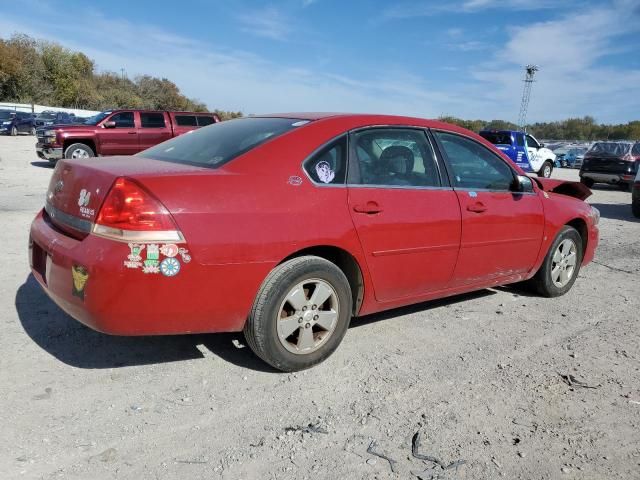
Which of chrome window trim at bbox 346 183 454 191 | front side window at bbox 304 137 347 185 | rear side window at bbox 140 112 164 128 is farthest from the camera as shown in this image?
rear side window at bbox 140 112 164 128

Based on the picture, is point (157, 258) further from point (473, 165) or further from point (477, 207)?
point (473, 165)

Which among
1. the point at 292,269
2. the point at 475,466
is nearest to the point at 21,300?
the point at 292,269

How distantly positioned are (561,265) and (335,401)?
317 cm

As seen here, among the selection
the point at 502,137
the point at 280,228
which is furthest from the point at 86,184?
the point at 502,137

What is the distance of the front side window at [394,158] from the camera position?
12.1 ft

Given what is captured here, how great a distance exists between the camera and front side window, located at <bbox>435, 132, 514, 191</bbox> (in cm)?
425

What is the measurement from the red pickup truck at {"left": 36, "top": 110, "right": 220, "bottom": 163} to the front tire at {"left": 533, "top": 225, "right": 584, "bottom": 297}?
43.7ft

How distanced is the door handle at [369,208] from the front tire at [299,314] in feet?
1.33

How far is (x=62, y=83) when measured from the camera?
64062 mm

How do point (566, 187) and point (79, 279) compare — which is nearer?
point (79, 279)

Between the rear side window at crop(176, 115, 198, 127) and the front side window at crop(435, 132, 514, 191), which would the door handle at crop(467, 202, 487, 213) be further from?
Result: the rear side window at crop(176, 115, 198, 127)

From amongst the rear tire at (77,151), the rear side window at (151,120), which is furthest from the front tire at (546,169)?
the rear tire at (77,151)

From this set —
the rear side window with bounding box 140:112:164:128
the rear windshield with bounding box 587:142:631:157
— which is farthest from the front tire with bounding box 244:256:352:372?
the rear windshield with bounding box 587:142:631:157

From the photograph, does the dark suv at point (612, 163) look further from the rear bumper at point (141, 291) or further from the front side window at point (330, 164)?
the rear bumper at point (141, 291)
